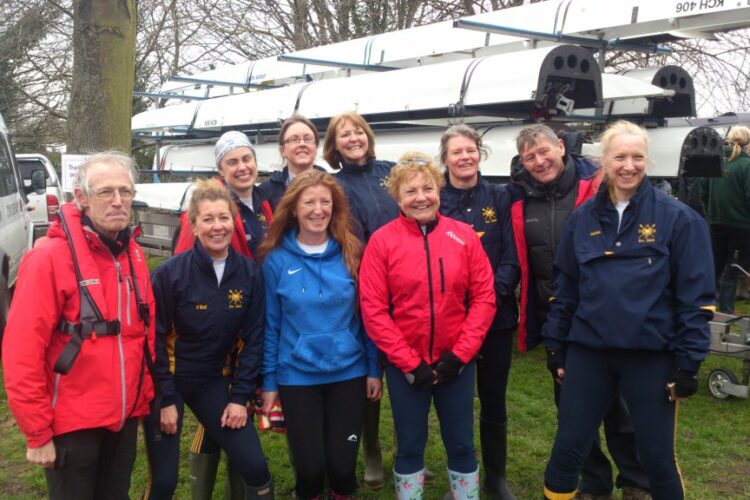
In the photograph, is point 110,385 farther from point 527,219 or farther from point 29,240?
point 29,240

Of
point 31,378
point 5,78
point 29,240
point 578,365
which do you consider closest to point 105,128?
point 29,240

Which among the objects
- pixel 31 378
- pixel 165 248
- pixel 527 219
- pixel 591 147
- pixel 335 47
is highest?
pixel 335 47

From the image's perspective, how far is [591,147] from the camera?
6531 mm

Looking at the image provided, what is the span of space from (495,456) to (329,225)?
1590mm

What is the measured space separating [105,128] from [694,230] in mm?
5696

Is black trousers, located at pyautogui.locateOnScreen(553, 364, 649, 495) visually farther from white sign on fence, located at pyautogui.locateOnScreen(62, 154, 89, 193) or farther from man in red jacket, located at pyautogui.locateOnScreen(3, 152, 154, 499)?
white sign on fence, located at pyautogui.locateOnScreen(62, 154, 89, 193)

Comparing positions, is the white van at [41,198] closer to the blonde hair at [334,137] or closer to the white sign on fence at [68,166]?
the white sign on fence at [68,166]

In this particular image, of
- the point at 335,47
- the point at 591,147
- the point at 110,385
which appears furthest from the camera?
the point at 335,47

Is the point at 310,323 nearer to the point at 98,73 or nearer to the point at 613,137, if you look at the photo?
the point at 613,137

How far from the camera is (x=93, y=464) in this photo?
263 centimetres

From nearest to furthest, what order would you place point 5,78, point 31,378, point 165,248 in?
1. point 31,378
2. point 165,248
3. point 5,78

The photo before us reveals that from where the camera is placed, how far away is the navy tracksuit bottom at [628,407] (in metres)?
2.91

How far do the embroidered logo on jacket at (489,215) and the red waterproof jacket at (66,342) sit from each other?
69.0 inches

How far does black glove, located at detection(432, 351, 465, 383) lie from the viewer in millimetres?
3160
